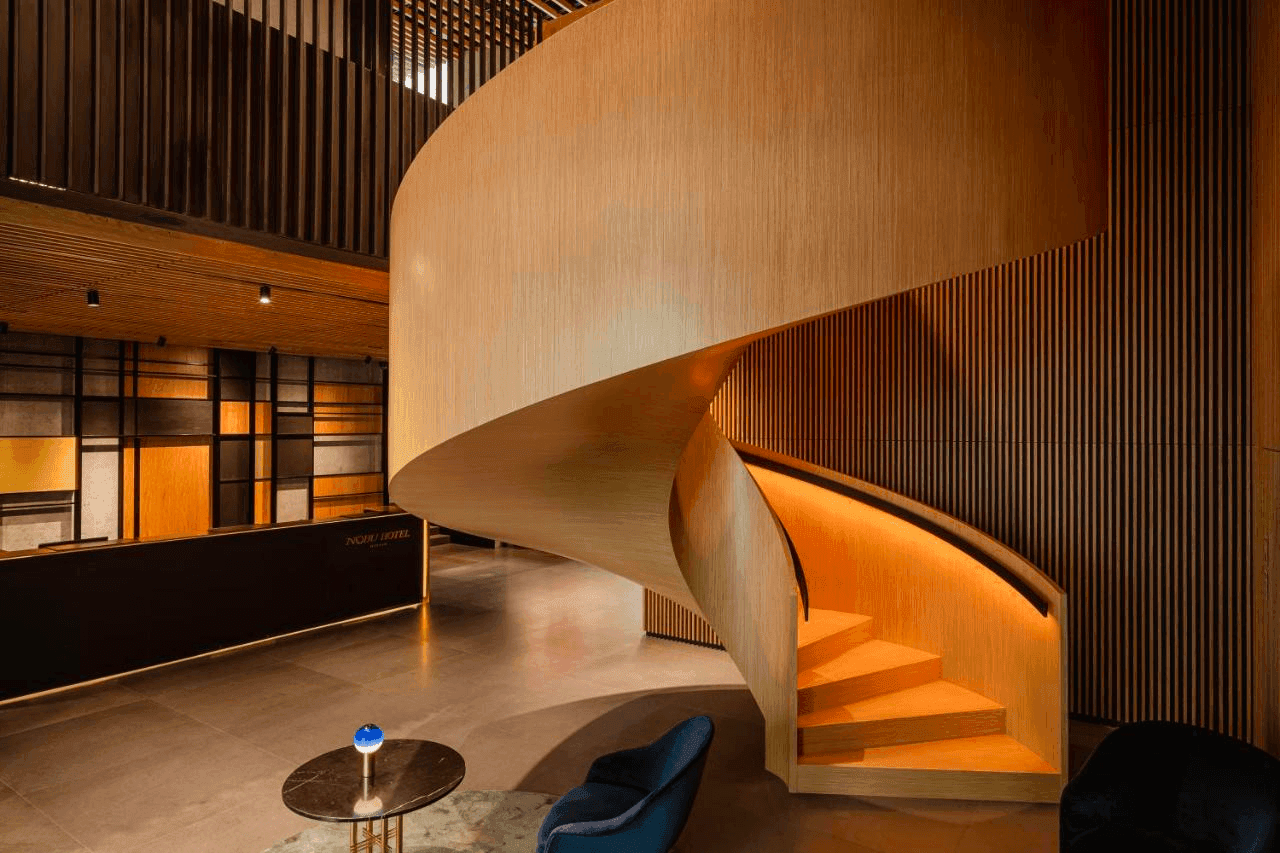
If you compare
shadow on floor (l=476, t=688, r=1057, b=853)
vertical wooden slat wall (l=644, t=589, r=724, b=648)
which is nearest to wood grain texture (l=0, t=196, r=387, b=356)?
shadow on floor (l=476, t=688, r=1057, b=853)

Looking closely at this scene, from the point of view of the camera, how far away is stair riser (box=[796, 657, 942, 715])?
14.4 feet

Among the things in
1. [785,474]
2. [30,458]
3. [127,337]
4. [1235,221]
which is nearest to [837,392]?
[785,474]

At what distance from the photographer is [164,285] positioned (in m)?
5.36

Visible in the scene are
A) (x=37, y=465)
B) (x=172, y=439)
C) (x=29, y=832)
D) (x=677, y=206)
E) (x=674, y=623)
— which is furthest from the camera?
(x=172, y=439)

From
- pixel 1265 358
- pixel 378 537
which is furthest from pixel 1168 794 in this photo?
pixel 378 537

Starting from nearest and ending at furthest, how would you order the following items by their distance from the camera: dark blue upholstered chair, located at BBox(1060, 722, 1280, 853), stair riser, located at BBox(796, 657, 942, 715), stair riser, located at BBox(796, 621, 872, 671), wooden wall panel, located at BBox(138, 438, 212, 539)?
dark blue upholstered chair, located at BBox(1060, 722, 1280, 853)
stair riser, located at BBox(796, 657, 942, 715)
stair riser, located at BBox(796, 621, 872, 671)
wooden wall panel, located at BBox(138, 438, 212, 539)

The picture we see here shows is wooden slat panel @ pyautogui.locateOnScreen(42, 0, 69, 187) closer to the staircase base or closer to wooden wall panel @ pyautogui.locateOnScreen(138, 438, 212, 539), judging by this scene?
the staircase base

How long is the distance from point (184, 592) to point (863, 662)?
5239 mm

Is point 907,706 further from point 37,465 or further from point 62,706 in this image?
point 37,465

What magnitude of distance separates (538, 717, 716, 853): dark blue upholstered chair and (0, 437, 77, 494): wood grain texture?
296 inches

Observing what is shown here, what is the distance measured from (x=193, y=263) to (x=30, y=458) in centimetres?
484

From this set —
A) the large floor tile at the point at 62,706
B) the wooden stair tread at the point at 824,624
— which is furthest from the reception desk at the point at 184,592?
the wooden stair tread at the point at 824,624

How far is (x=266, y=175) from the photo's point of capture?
15.6 feet

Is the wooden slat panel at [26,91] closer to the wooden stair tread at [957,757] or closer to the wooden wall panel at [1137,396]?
the wooden stair tread at [957,757]
